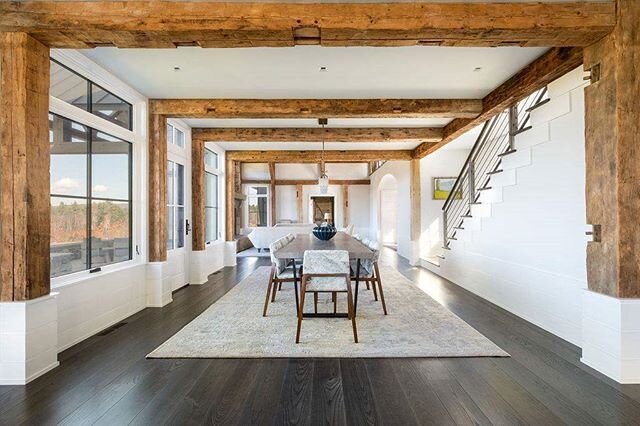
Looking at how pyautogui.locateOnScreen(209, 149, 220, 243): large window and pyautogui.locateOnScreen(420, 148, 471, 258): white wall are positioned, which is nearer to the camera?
pyautogui.locateOnScreen(209, 149, 220, 243): large window

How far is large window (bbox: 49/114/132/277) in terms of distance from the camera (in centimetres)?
288

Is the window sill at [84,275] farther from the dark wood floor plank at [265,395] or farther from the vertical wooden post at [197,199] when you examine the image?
the dark wood floor plank at [265,395]

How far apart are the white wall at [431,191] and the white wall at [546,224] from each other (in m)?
3.23

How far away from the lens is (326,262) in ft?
9.84

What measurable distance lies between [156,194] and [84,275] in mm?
1382

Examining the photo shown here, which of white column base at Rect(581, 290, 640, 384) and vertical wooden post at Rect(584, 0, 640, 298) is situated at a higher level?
vertical wooden post at Rect(584, 0, 640, 298)

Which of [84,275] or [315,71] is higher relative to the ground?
[315,71]

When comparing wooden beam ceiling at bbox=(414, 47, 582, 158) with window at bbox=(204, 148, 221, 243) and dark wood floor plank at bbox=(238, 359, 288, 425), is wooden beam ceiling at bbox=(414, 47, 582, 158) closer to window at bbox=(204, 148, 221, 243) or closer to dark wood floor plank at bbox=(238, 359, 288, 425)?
dark wood floor plank at bbox=(238, 359, 288, 425)

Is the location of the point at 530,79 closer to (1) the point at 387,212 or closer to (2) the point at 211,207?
(2) the point at 211,207

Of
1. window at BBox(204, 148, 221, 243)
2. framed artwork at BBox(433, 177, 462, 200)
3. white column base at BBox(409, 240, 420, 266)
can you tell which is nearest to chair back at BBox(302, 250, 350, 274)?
window at BBox(204, 148, 221, 243)

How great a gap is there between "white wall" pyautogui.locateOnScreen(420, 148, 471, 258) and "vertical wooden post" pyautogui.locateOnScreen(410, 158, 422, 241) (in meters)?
0.14

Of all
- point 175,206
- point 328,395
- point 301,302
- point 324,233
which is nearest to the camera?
point 328,395

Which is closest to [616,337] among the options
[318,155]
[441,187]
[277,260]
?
[277,260]

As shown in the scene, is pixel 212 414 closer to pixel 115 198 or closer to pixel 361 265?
pixel 361 265
